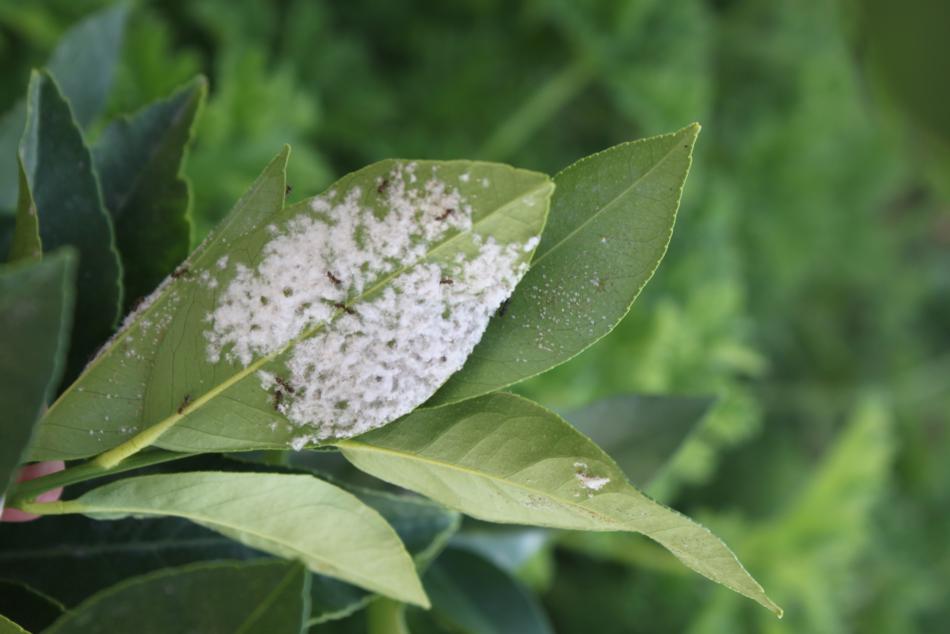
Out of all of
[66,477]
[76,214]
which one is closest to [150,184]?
[76,214]

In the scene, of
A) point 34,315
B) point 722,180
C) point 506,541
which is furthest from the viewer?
point 722,180

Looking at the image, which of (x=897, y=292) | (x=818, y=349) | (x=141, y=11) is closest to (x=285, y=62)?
(x=141, y=11)

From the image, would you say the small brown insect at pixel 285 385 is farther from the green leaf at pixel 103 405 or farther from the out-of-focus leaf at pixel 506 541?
the out-of-focus leaf at pixel 506 541

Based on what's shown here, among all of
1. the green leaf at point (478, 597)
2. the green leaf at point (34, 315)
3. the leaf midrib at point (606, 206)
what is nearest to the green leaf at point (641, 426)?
the green leaf at point (478, 597)

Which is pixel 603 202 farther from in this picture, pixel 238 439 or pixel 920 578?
pixel 920 578

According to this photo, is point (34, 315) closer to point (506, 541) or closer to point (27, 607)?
point (27, 607)

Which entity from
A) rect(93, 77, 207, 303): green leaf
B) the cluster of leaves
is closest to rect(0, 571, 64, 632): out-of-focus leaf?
the cluster of leaves
